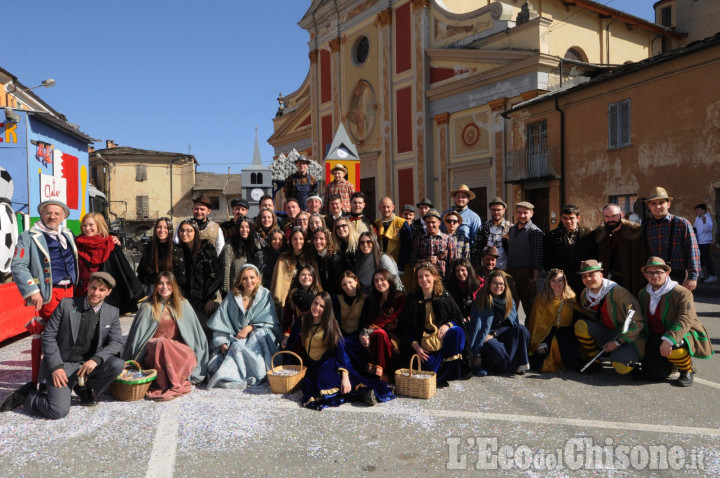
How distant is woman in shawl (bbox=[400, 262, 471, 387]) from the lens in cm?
496

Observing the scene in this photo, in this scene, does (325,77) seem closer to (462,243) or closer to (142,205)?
(462,243)

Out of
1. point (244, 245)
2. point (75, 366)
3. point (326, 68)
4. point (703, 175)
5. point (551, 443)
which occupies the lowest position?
point (551, 443)

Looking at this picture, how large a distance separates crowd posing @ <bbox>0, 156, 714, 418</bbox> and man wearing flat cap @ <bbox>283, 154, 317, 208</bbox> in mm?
2472

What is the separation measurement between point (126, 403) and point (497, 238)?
4.35 m

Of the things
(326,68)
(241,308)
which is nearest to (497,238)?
(241,308)

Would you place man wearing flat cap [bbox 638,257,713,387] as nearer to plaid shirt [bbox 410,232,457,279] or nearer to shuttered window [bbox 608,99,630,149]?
plaid shirt [bbox 410,232,457,279]

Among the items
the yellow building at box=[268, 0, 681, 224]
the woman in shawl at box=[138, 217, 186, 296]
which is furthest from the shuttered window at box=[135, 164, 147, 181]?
the woman in shawl at box=[138, 217, 186, 296]

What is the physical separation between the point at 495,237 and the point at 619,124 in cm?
1093

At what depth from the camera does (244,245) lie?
620 cm

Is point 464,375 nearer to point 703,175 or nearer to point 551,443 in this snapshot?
point 551,443

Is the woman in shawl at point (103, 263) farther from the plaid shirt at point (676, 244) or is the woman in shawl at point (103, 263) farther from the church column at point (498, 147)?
the church column at point (498, 147)

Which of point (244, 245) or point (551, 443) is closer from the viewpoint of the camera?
point (551, 443)

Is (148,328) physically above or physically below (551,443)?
above

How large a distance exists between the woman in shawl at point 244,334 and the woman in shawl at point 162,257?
0.72m
